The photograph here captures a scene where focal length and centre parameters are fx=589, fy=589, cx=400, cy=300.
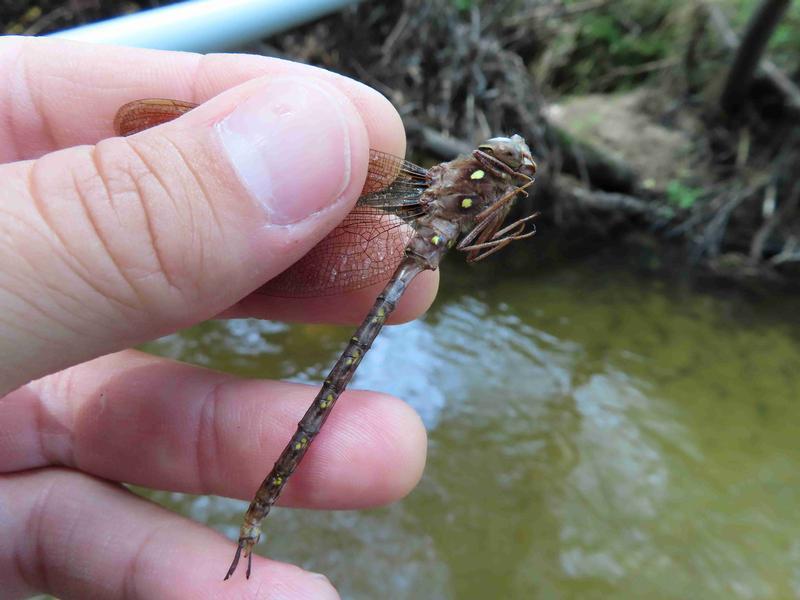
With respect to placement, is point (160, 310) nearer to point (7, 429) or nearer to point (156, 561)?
point (156, 561)

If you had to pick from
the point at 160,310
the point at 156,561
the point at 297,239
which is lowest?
the point at 156,561

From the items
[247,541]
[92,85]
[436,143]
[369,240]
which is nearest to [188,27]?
[92,85]

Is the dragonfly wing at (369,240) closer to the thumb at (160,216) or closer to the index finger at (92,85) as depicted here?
the index finger at (92,85)

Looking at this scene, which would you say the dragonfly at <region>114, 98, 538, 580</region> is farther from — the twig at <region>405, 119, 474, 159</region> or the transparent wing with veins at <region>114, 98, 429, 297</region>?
the twig at <region>405, 119, 474, 159</region>

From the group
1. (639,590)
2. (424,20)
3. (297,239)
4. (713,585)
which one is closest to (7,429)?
(297,239)

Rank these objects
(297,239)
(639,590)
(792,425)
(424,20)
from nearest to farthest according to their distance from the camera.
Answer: (297,239), (639,590), (792,425), (424,20)

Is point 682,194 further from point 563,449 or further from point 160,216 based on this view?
point 160,216
